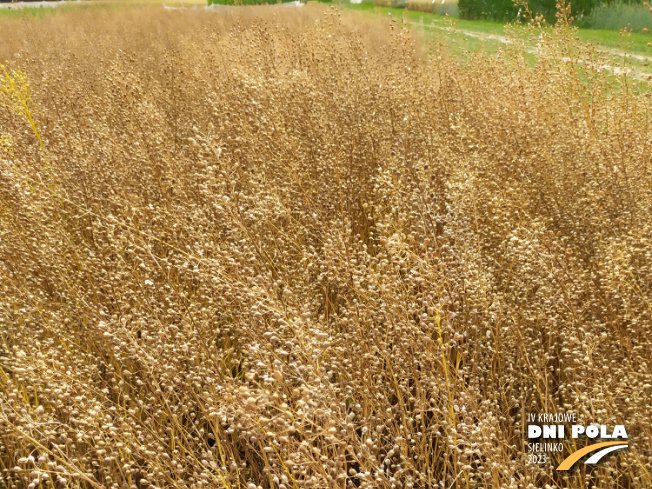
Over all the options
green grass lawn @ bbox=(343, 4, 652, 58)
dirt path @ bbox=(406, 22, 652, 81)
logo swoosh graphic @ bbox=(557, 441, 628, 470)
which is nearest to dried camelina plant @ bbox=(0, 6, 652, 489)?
logo swoosh graphic @ bbox=(557, 441, 628, 470)

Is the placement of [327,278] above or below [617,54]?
below

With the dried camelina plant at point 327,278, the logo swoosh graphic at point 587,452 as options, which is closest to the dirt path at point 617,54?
the dried camelina plant at point 327,278

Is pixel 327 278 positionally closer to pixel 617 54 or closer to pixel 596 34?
pixel 617 54

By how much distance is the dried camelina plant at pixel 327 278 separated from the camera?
163 cm

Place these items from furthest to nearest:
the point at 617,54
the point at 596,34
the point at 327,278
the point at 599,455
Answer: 1. the point at 596,34
2. the point at 617,54
3. the point at 327,278
4. the point at 599,455

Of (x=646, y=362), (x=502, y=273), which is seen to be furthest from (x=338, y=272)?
(x=646, y=362)

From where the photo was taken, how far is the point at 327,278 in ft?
7.93

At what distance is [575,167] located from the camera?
2.93 meters

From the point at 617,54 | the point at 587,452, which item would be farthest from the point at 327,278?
the point at 617,54

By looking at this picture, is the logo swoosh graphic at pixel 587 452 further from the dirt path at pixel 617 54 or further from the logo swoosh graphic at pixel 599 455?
the dirt path at pixel 617 54

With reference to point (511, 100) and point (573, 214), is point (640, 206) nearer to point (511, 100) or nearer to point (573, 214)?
point (573, 214)

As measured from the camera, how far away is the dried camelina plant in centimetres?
163

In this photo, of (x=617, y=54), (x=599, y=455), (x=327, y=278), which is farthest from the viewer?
(x=617, y=54)

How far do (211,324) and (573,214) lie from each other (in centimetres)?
180
